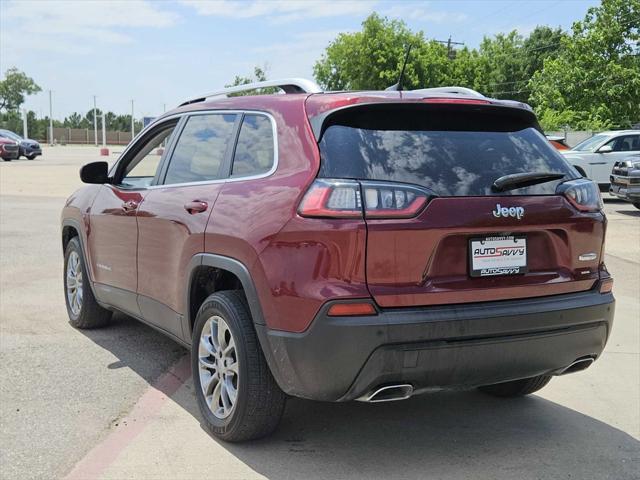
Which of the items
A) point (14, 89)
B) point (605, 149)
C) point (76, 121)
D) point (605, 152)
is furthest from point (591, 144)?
point (76, 121)

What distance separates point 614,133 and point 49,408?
18.6 m

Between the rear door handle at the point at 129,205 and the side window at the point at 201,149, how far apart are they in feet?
1.18

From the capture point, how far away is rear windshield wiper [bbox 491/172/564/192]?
346cm

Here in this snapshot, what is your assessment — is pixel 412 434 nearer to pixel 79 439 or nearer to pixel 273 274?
pixel 273 274

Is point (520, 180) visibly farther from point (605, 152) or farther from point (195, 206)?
point (605, 152)

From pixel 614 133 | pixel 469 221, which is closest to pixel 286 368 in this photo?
pixel 469 221

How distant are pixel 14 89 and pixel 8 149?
6308 cm

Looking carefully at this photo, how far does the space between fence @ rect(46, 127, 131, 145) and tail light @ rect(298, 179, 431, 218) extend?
298ft

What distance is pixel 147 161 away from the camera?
17.7 ft

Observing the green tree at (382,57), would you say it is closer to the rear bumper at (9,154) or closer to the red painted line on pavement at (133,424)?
the rear bumper at (9,154)

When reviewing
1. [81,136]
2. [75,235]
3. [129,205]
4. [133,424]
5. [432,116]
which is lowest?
[81,136]

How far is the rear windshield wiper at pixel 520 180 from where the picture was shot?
346 cm

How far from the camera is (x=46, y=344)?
5.55 m

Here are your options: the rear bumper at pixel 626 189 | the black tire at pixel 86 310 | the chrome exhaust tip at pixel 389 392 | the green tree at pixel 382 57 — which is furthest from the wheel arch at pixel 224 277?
the green tree at pixel 382 57
